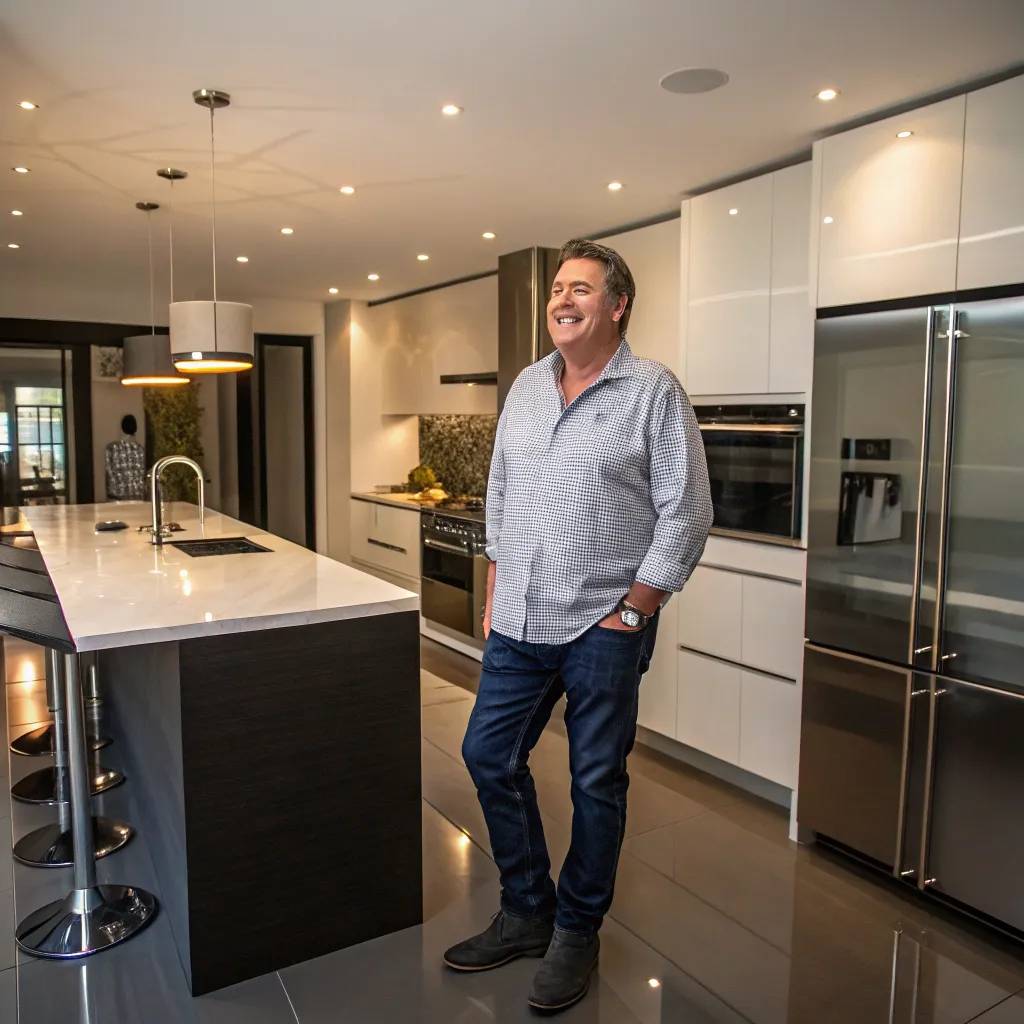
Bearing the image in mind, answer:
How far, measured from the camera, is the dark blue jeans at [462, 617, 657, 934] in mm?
1983

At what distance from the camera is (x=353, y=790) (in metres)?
2.23

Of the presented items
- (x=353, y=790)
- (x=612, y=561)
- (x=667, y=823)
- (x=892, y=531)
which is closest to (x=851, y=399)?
(x=892, y=531)

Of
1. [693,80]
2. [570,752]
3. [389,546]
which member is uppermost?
[693,80]

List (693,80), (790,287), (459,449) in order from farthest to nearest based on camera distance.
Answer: (459,449) < (790,287) < (693,80)

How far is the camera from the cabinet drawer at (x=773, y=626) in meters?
3.09

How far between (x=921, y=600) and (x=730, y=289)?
141cm

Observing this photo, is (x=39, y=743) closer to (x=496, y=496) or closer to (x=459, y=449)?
(x=496, y=496)

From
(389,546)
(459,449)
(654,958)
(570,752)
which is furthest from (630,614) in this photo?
(459,449)

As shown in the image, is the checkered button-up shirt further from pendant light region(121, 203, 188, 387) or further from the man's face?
pendant light region(121, 203, 188, 387)

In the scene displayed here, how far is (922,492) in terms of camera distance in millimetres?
2553

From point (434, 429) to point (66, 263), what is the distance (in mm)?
2788

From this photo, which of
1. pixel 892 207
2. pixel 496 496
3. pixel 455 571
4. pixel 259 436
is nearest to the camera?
pixel 496 496

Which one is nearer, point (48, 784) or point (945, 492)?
point (945, 492)

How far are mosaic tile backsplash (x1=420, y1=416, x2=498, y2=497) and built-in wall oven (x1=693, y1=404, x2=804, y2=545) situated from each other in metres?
2.78
